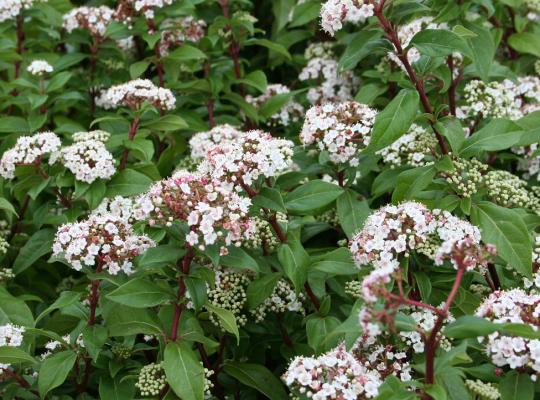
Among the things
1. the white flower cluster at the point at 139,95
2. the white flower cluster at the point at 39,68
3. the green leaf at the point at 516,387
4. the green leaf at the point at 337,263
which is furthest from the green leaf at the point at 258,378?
the white flower cluster at the point at 39,68

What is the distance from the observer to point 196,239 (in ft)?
10.5

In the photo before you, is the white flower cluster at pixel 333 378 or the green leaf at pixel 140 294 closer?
the white flower cluster at pixel 333 378

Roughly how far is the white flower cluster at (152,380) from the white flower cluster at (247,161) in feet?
2.79

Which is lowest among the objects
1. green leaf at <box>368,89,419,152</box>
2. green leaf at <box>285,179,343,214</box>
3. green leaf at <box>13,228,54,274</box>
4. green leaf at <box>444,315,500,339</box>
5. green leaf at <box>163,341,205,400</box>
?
green leaf at <box>13,228,54,274</box>

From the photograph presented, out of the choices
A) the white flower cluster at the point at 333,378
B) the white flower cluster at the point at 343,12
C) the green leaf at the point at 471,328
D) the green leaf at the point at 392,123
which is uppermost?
the white flower cluster at the point at 343,12

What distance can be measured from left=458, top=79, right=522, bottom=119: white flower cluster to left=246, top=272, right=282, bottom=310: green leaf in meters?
1.57

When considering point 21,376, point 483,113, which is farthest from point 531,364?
point 21,376

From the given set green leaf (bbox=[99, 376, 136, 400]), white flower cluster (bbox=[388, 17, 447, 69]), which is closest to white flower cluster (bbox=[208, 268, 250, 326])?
green leaf (bbox=[99, 376, 136, 400])

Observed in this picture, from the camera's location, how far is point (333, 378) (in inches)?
121

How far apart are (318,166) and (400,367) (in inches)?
51.1

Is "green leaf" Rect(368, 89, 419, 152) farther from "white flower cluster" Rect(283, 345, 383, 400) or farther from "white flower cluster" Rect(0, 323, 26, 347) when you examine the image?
"white flower cluster" Rect(0, 323, 26, 347)

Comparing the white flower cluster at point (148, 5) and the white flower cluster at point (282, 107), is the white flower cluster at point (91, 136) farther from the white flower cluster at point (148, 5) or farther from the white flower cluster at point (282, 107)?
the white flower cluster at point (282, 107)

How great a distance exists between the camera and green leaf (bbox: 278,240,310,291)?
3.64m

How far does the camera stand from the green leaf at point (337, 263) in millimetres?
3662
